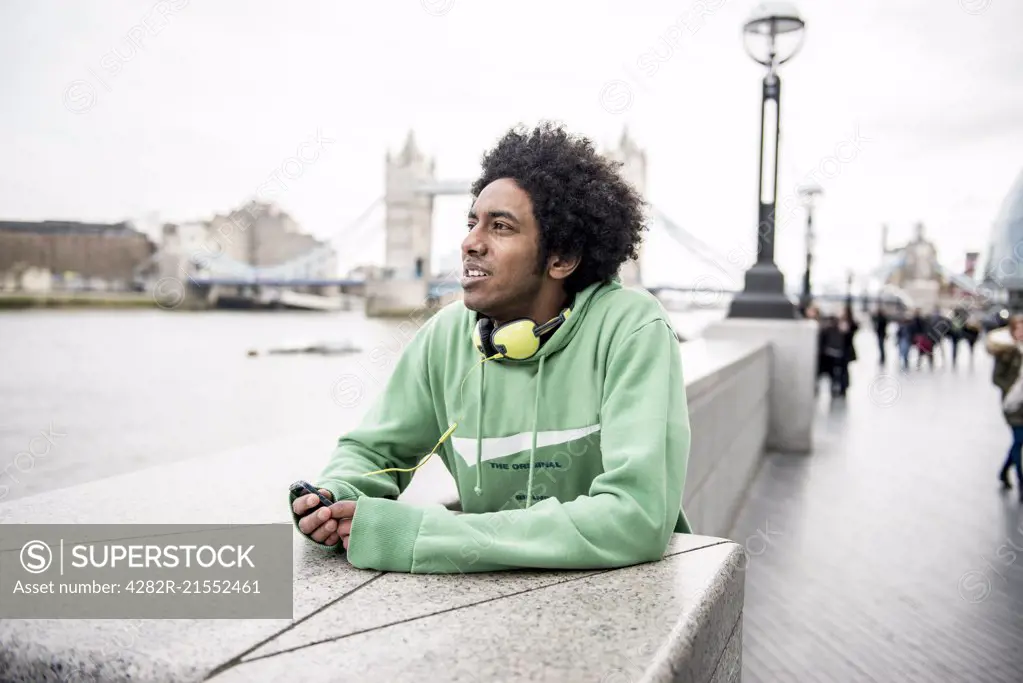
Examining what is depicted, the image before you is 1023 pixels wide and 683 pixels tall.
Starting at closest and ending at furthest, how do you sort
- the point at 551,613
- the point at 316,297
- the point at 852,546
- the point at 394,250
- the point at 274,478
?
the point at 551,613 → the point at 274,478 → the point at 852,546 → the point at 394,250 → the point at 316,297

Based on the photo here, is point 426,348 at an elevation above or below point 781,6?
below

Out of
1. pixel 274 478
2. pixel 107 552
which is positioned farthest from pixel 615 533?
pixel 274 478

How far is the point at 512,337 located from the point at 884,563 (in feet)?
9.34

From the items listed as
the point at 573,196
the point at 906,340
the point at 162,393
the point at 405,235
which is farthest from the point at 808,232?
the point at 405,235

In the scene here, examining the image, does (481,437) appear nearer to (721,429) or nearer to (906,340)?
(721,429)

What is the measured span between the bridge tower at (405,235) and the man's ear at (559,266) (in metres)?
33.0

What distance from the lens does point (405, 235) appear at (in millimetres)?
38094

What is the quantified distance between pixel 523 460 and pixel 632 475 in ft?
0.85

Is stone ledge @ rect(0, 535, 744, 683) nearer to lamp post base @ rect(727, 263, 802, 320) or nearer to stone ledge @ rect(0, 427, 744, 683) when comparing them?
stone ledge @ rect(0, 427, 744, 683)

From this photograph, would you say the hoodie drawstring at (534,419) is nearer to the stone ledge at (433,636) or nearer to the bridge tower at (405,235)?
the stone ledge at (433,636)

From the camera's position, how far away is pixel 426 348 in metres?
1.62

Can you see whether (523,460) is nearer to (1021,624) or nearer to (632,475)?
(632,475)

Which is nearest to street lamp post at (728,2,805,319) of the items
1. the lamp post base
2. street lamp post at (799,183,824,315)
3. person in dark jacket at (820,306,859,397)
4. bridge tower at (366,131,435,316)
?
the lamp post base

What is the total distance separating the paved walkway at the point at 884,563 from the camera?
2.67 m
